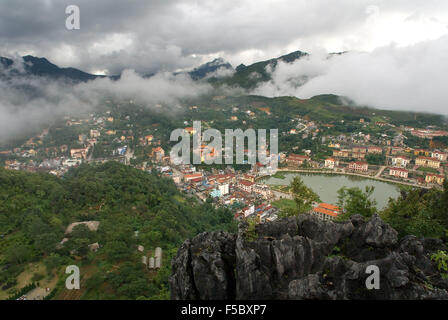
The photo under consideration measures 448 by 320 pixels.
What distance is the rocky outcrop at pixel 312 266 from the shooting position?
311cm

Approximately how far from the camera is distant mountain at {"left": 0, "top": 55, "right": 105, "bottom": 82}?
159 feet

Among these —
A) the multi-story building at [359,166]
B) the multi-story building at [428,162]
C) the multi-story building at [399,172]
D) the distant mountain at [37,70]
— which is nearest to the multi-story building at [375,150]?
the multi-story building at [428,162]

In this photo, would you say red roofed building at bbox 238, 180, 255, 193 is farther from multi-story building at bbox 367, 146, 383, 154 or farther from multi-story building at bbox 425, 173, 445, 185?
multi-story building at bbox 367, 146, 383, 154

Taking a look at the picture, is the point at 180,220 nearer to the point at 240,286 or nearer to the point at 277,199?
the point at 277,199

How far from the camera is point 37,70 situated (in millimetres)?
55094

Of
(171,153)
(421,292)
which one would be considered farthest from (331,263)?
(171,153)

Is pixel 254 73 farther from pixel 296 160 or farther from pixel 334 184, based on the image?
pixel 334 184

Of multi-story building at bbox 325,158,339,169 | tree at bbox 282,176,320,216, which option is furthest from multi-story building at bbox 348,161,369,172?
tree at bbox 282,176,320,216

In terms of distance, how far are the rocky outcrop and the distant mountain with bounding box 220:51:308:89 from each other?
79.9m

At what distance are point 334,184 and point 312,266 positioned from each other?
2118 centimetres

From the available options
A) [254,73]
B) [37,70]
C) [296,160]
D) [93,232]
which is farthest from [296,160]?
[254,73]

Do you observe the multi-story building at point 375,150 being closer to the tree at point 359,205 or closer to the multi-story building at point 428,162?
the multi-story building at point 428,162

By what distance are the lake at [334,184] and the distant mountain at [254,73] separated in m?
59.9
